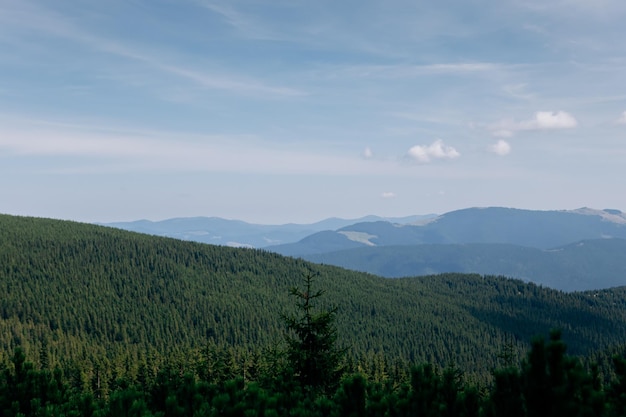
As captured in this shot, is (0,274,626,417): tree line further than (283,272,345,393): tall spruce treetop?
No

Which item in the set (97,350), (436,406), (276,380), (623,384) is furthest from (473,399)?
(97,350)

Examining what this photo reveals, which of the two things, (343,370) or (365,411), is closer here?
(365,411)

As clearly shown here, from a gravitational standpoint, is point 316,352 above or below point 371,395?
below

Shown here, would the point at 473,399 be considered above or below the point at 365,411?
above

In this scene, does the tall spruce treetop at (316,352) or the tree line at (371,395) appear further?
the tall spruce treetop at (316,352)

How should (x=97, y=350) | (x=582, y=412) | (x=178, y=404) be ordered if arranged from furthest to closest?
1. (x=97, y=350)
2. (x=178, y=404)
3. (x=582, y=412)

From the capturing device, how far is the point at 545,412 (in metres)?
9.31

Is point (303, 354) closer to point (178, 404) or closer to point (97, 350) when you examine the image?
point (178, 404)

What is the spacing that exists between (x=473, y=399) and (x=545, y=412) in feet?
5.95

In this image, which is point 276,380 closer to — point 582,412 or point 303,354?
point 582,412

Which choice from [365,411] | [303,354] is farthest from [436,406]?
[303,354]

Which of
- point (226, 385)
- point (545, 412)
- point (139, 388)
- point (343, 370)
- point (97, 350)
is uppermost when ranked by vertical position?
point (545, 412)

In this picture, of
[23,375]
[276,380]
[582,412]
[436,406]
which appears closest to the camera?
[582,412]

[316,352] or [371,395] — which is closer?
[371,395]
